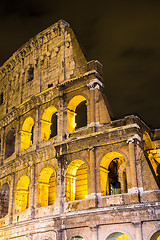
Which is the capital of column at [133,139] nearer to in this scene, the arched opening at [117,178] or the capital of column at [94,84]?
the arched opening at [117,178]

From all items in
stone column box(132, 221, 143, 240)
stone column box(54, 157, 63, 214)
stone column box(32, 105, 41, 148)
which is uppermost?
stone column box(32, 105, 41, 148)

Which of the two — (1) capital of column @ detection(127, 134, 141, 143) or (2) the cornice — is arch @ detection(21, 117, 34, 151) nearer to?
(2) the cornice

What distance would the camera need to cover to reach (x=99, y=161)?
15500 millimetres

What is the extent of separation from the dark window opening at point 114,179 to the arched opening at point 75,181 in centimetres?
144

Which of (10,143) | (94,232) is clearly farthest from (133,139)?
(10,143)

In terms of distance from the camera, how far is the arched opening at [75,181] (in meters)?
16.4

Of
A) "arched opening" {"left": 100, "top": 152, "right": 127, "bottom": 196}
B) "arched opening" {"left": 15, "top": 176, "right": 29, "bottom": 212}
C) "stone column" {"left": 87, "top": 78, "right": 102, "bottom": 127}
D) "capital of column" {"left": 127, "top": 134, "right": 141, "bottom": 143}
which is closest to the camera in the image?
"capital of column" {"left": 127, "top": 134, "right": 141, "bottom": 143}

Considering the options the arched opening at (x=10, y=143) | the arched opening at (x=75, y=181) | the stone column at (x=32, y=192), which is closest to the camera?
the arched opening at (x=75, y=181)

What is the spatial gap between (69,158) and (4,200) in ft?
21.4

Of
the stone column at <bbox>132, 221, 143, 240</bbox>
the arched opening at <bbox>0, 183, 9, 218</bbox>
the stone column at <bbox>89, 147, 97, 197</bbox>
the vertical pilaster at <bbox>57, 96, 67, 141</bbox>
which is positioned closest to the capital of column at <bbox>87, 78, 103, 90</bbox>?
the vertical pilaster at <bbox>57, 96, 67, 141</bbox>

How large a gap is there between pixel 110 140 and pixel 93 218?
3.63 meters

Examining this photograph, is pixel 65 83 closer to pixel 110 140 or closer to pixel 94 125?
pixel 94 125

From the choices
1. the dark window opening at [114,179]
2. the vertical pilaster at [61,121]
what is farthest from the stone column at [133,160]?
the vertical pilaster at [61,121]

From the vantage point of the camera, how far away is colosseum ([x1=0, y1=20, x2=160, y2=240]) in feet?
46.8
